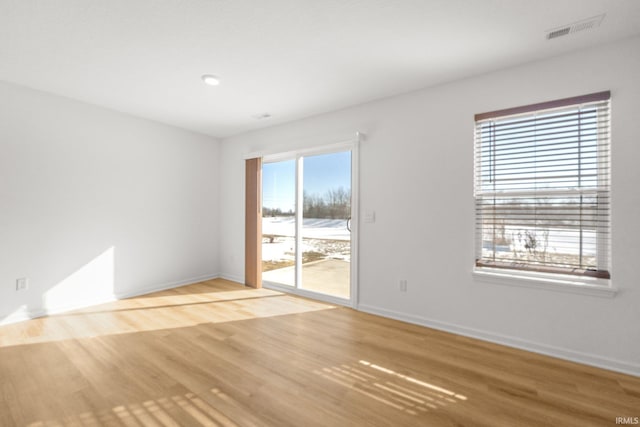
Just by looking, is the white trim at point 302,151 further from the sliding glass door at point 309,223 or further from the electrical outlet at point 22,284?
the electrical outlet at point 22,284

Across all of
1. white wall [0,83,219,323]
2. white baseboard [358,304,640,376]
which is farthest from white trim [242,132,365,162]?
white baseboard [358,304,640,376]

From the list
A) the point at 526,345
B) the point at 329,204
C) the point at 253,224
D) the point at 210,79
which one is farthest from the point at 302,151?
the point at 526,345

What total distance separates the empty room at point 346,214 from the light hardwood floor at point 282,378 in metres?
0.02

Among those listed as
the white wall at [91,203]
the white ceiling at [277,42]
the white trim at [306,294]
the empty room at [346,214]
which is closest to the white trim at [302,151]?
the empty room at [346,214]

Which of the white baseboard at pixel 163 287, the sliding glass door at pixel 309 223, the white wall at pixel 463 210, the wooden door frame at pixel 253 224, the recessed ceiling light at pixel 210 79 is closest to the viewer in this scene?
the white wall at pixel 463 210

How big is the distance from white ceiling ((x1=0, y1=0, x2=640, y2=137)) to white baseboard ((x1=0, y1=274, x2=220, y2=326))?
2549 millimetres

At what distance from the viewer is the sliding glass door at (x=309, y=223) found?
154 inches

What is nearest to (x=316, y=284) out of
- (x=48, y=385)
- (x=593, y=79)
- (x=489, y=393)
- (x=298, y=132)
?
(x=298, y=132)

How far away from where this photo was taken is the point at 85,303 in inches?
144

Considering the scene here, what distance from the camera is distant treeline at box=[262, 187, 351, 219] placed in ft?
12.6

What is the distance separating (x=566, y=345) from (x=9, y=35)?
5181mm

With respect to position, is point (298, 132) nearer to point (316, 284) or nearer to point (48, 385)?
point (316, 284)

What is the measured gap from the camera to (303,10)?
77.0 inches

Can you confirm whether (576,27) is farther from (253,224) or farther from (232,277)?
(232,277)
